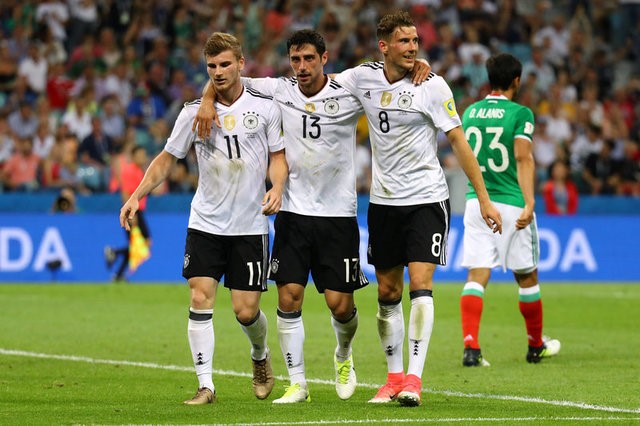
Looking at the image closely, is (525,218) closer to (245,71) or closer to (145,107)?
(245,71)

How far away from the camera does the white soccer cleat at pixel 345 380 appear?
354 inches

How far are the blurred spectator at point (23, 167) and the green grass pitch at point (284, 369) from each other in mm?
3612

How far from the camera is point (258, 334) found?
9.08 m

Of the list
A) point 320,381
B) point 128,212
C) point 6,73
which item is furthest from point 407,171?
point 6,73

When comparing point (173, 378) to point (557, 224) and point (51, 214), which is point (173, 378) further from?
point (557, 224)

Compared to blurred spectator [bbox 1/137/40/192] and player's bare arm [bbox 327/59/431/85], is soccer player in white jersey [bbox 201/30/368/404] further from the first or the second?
blurred spectator [bbox 1/137/40/192]

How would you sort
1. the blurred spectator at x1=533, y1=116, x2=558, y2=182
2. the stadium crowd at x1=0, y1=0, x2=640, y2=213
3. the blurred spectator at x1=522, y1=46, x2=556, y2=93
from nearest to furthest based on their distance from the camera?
1. the stadium crowd at x1=0, y1=0, x2=640, y2=213
2. the blurred spectator at x1=533, y1=116, x2=558, y2=182
3. the blurred spectator at x1=522, y1=46, x2=556, y2=93

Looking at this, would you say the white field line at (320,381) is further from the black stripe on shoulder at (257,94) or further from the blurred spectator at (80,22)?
the blurred spectator at (80,22)

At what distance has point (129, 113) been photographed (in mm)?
24453

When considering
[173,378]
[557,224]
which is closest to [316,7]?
[557,224]

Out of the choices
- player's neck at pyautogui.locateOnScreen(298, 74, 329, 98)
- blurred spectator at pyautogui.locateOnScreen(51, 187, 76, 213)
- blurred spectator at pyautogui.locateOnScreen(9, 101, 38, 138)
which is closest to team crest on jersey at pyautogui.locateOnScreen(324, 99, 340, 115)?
player's neck at pyautogui.locateOnScreen(298, 74, 329, 98)

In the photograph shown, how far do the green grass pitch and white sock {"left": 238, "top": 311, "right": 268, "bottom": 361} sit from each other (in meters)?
0.31

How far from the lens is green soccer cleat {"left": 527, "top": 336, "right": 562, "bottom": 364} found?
1159cm

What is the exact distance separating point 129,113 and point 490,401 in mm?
16713
